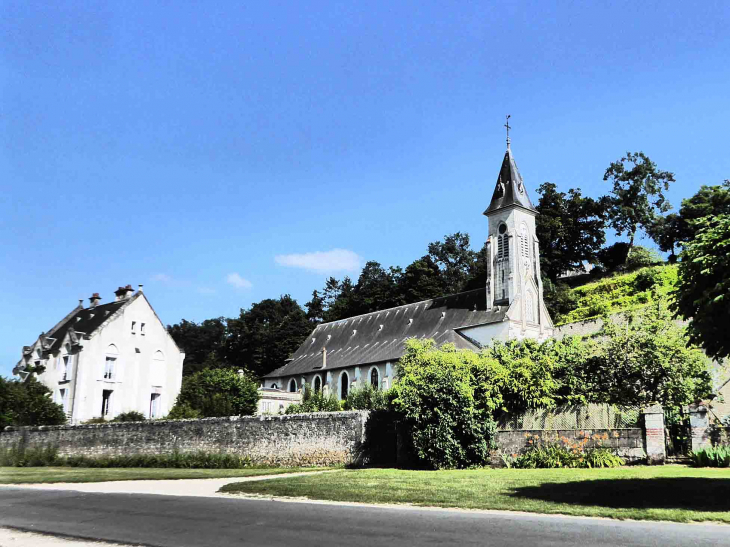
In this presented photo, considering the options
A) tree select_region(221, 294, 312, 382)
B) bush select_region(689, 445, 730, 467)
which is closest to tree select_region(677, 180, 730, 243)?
bush select_region(689, 445, 730, 467)

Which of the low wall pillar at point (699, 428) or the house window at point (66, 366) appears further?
the house window at point (66, 366)

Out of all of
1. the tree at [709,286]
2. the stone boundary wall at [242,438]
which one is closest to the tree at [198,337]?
the stone boundary wall at [242,438]

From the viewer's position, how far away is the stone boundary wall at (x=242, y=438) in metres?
20.8

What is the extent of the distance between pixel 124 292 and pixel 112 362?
18.3 ft

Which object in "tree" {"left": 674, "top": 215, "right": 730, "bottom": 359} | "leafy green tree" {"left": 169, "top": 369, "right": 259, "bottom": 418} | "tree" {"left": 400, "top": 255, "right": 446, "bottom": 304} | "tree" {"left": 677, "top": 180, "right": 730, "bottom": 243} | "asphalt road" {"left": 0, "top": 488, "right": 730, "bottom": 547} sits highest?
"tree" {"left": 677, "top": 180, "right": 730, "bottom": 243}

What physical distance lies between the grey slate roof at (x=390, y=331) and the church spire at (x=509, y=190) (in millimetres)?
7486

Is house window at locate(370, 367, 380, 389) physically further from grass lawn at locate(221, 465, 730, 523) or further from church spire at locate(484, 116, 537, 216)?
grass lawn at locate(221, 465, 730, 523)

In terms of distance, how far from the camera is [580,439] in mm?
16594

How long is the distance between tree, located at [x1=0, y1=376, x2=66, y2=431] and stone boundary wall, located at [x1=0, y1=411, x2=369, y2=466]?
246 inches

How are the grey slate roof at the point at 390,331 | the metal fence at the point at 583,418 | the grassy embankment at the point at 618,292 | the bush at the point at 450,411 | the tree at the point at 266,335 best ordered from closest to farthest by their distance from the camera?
the metal fence at the point at 583,418 < the bush at the point at 450,411 < the grassy embankment at the point at 618,292 < the grey slate roof at the point at 390,331 < the tree at the point at 266,335

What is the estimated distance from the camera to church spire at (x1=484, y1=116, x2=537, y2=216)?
53.3m

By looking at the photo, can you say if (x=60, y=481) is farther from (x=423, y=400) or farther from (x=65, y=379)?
(x=65, y=379)

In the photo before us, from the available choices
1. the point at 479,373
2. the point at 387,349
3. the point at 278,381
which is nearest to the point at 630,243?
the point at 387,349

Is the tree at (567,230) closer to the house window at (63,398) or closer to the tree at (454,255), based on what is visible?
the tree at (454,255)
